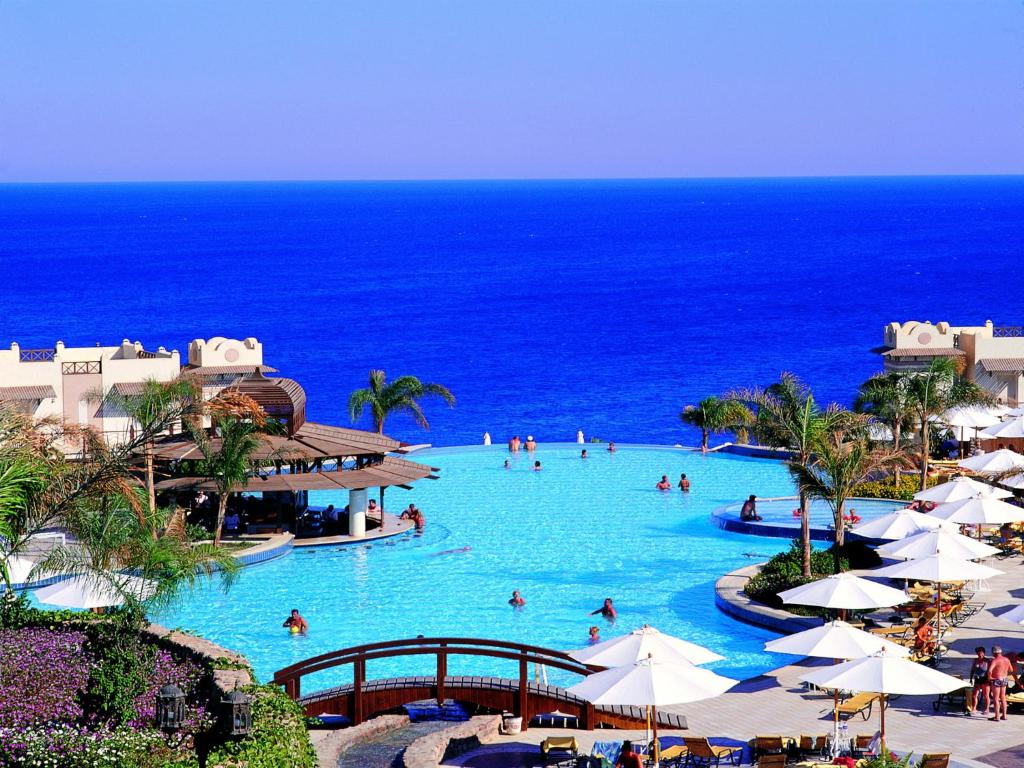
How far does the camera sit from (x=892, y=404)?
118ft

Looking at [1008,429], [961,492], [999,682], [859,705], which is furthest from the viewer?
[1008,429]

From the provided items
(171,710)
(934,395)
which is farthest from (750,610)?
(171,710)

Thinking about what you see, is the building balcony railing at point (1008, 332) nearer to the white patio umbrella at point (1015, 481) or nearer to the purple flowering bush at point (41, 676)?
the white patio umbrella at point (1015, 481)

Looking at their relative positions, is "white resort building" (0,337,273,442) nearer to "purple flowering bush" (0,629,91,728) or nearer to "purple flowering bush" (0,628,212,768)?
"purple flowering bush" (0,629,91,728)

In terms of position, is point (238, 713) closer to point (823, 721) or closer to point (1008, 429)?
point (823, 721)

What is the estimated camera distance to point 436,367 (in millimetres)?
98000

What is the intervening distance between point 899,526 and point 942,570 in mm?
3730

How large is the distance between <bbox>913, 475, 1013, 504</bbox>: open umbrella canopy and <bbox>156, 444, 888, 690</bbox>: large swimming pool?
4313 mm

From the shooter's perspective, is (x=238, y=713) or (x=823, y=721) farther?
(x=823, y=721)

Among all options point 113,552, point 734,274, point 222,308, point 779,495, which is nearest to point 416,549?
point 779,495

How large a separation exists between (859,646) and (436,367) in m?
80.2

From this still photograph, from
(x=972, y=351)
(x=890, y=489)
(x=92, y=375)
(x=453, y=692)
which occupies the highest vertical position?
(x=972, y=351)

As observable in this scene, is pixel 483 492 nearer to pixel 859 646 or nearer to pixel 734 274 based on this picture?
pixel 859 646

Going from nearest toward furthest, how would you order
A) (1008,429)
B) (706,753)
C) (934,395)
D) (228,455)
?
(706,753)
(228,455)
(934,395)
(1008,429)
